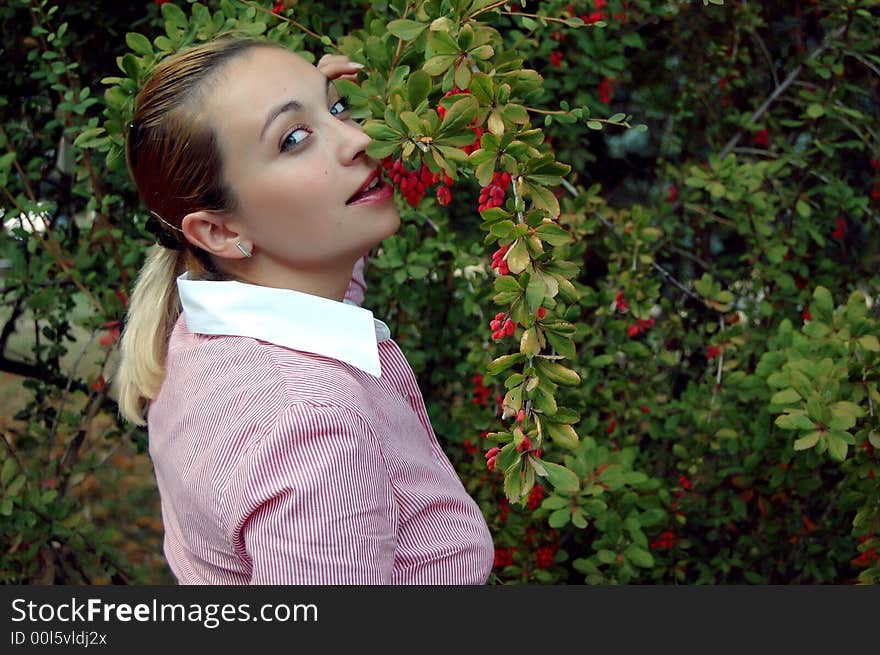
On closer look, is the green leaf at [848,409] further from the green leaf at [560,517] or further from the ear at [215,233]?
the ear at [215,233]

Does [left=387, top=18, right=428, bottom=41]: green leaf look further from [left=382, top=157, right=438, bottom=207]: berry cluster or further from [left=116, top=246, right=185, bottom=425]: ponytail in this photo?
[left=116, top=246, right=185, bottom=425]: ponytail

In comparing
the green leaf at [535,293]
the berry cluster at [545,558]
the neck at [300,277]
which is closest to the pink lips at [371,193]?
the neck at [300,277]

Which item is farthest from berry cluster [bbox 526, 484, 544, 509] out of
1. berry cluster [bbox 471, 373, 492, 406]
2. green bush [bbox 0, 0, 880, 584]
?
berry cluster [bbox 471, 373, 492, 406]

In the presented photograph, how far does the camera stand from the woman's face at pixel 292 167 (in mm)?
1399

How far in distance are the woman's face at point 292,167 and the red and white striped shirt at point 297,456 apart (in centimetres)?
10

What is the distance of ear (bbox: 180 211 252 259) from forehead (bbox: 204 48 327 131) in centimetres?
14

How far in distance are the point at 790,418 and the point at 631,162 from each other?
1.58 m

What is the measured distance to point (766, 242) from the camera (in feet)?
8.18

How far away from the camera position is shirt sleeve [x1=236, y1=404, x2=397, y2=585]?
1.17 metres

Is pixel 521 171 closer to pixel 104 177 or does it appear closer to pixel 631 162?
pixel 104 177

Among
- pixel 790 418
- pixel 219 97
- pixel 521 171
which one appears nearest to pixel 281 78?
pixel 219 97

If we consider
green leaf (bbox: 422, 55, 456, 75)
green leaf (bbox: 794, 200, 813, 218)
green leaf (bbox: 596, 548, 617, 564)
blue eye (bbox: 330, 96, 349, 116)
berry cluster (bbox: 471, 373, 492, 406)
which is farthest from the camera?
green leaf (bbox: 794, 200, 813, 218)

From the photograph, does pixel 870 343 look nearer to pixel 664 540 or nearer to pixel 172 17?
pixel 664 540

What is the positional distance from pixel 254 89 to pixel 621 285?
3.63ft
